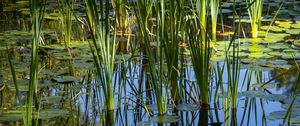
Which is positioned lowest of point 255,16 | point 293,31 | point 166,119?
point 166,119

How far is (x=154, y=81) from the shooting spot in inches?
111

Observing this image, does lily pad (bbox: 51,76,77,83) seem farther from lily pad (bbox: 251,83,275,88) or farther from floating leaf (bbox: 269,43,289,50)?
floating leaf (bbox: 269,43,289,50)

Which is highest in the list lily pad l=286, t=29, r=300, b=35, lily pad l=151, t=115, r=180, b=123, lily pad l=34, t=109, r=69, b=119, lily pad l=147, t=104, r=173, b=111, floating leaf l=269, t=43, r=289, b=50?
lily pad l=286, t=29, r=300, b=35

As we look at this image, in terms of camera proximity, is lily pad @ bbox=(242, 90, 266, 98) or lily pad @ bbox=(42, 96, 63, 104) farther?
lily pad @ bbox=(42, 96, 63, 104)

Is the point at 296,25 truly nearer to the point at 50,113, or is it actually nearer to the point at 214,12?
the point at 214,12

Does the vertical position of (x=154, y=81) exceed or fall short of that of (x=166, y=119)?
it exceeds it

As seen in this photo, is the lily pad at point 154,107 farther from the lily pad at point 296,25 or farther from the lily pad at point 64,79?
the lily pad at point 296,25

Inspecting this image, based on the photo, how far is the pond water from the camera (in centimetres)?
286

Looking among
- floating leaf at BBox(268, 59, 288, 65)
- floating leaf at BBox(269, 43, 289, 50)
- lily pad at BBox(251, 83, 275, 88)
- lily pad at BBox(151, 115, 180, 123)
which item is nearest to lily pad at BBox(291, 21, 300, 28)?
floating leaf at BBox(269, 43, 289, 50)

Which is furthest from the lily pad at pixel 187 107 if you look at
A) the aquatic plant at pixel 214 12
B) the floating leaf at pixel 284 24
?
the floating leaf at pixel 284 24

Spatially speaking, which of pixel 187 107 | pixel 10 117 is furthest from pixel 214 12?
pixel 10 117

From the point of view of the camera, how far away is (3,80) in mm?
3705

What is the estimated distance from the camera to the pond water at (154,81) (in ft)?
9.37

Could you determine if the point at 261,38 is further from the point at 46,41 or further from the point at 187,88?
the point at 46,41
